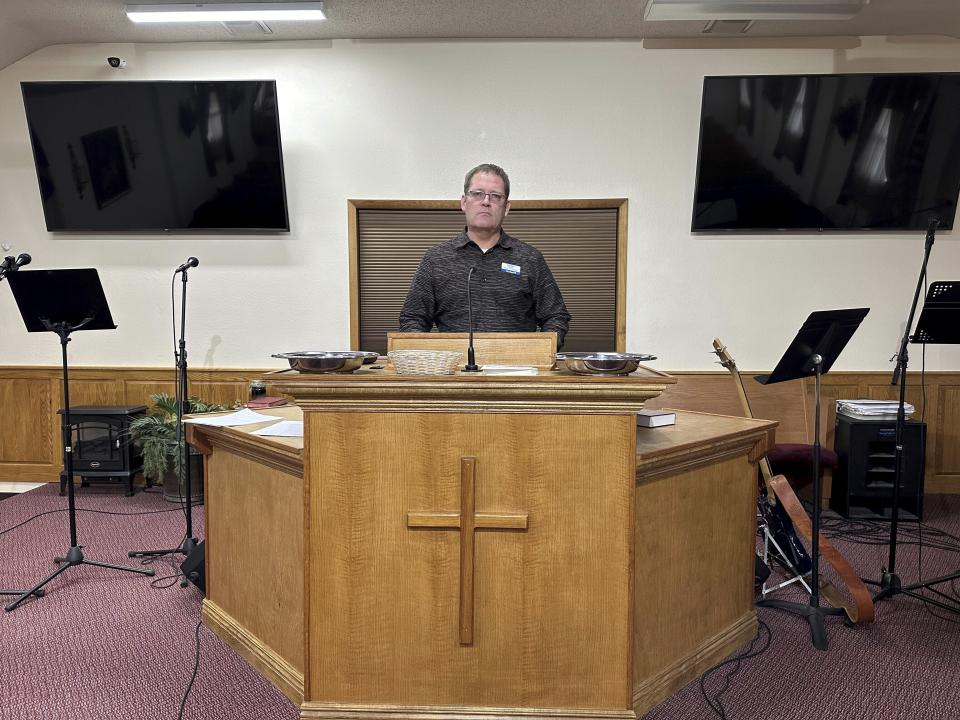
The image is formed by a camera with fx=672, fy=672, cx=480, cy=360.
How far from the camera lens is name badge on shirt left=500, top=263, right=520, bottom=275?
129 inches

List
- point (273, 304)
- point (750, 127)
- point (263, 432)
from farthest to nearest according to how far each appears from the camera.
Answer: point (273, 304) < point (750, 127) < point (263, 432)

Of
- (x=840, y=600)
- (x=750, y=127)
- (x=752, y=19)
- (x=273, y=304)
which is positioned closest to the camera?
(x=840, y=600)

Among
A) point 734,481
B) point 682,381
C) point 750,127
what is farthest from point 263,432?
point 750,127

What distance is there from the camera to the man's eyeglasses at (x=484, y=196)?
316 centimetres

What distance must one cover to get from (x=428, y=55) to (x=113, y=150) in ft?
7.39

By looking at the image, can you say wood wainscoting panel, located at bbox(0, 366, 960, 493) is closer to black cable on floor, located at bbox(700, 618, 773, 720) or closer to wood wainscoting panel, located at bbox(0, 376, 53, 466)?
wood wainscoting panel, located at bbox(0, 376, 53, 466)

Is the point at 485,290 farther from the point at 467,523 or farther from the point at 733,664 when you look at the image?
the point at 733,664

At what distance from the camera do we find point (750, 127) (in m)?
4.43

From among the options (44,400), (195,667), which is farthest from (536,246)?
(44,400)

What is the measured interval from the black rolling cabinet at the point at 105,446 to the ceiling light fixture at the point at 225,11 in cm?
249

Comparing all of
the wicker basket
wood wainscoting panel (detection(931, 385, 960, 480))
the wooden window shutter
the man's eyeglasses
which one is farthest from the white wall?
the wicker basket

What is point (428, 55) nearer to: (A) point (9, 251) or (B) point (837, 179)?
(B) point (837, 179)

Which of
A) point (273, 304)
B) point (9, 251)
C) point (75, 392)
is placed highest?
point (9, 251)

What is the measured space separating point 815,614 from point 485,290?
6.39 feet
